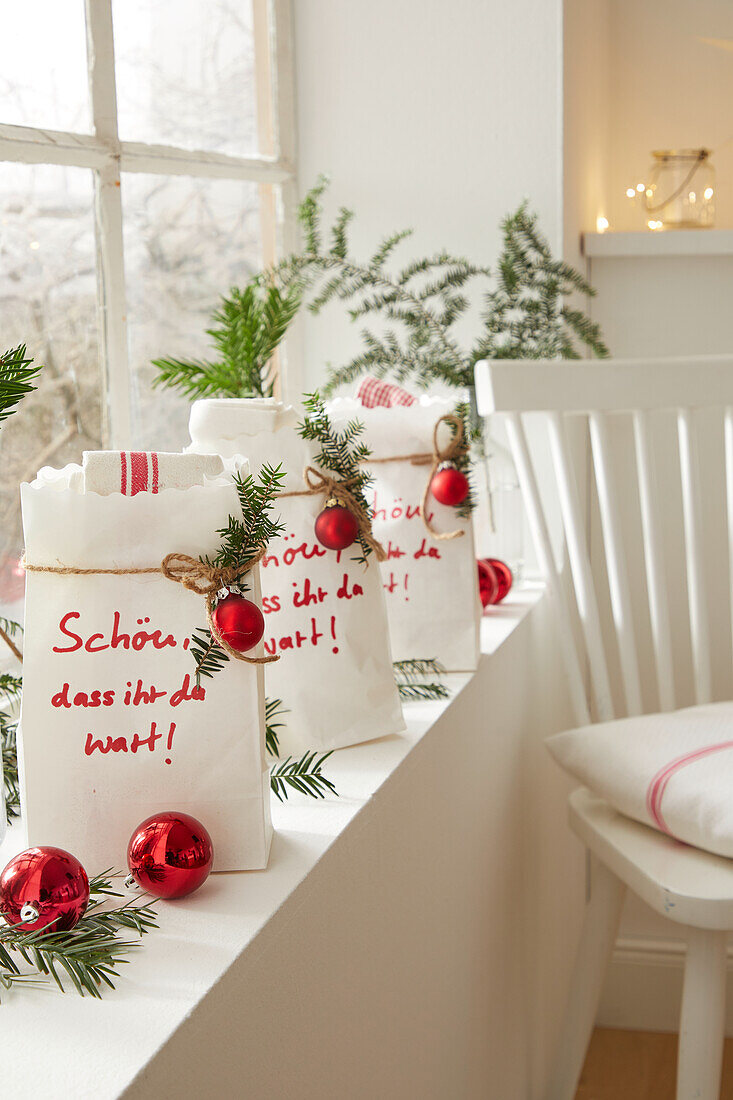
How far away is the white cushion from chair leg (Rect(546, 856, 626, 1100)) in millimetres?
134

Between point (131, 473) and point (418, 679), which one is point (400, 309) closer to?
point (418, 679)

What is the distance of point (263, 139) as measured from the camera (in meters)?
1.34

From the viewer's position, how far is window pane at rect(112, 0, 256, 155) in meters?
1.05

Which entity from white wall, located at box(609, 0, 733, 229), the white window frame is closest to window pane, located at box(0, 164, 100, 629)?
the white window frame

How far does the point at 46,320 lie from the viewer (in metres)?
0.93

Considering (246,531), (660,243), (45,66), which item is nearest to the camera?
(246,531)

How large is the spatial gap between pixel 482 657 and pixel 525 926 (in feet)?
1.26

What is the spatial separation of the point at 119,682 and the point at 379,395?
491 mm

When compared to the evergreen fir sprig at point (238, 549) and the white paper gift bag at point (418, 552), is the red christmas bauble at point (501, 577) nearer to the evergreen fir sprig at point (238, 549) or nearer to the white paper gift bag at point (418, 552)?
the white paper gift bag at point (418, 552)

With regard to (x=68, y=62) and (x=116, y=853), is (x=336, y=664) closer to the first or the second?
(x=116, y=853)

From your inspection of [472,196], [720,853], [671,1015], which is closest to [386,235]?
[472,196]

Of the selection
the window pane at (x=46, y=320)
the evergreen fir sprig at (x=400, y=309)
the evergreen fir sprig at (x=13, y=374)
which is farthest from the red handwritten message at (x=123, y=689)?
the evergreen fir sprig at (x=400, y=309)

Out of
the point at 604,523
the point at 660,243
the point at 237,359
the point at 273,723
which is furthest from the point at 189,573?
the point at 660,243

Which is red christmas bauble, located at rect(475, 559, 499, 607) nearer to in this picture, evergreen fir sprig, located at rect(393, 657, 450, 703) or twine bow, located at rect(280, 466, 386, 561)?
evergreen fir sprig, located at rect(393, 657, 450, 703)
